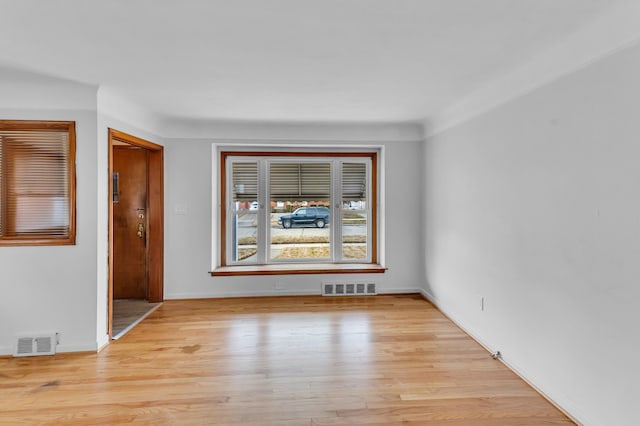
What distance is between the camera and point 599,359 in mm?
1877

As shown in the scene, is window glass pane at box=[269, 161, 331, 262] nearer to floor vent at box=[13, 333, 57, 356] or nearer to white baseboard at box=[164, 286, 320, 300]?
white baseboard at box=[164, 286, 320, 300]

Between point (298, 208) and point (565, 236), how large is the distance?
11.0 feet

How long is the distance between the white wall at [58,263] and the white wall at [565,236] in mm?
3479

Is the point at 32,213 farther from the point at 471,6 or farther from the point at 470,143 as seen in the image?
the point at 470,143

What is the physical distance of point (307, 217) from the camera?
4.90m

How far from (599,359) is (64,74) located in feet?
13.7

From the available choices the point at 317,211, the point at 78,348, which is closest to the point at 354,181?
the point at 317,211

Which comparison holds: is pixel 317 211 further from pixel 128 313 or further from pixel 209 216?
pixel 128 313

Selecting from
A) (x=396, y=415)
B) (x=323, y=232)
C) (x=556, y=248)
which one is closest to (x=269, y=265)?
(x=323, y=232)

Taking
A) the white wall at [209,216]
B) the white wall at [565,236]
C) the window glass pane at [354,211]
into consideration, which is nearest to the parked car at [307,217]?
the window glass pane at [354,211]

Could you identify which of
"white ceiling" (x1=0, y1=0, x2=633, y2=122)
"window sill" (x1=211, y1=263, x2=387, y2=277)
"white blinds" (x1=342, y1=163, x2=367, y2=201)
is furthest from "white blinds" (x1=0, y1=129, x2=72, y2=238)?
"white blinds" (x1=342, y1=163, x2=367, y2=201)

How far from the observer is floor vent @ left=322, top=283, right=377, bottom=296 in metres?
4.55

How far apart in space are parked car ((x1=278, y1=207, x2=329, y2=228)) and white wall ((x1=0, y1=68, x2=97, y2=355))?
→ 2461 mm

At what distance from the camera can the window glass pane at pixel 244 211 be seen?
188 inches
